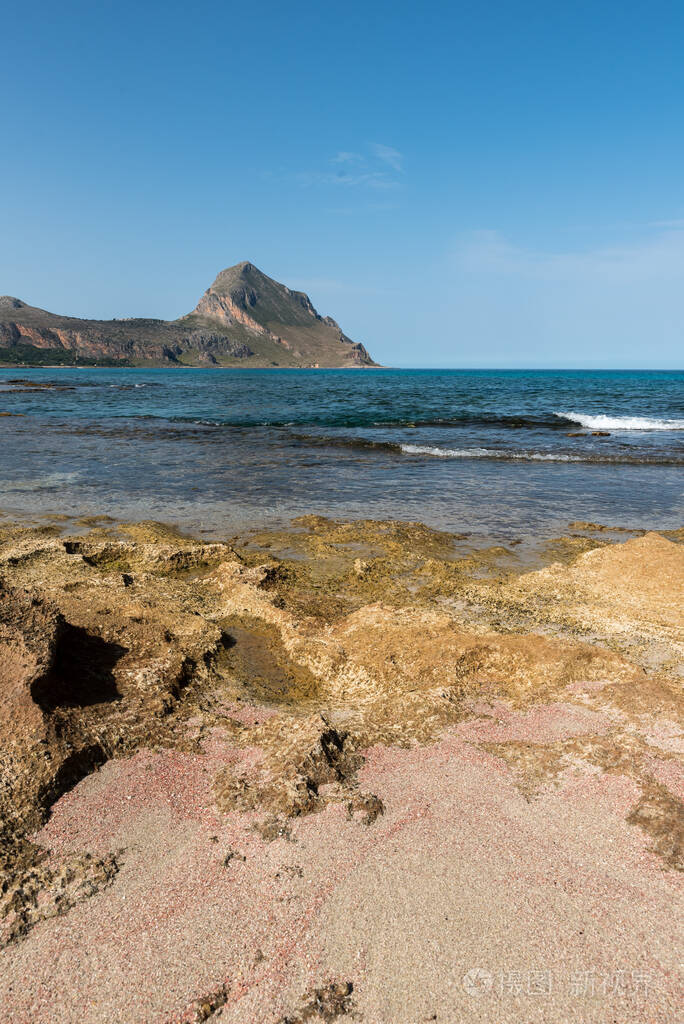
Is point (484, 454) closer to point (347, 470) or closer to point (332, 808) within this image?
point (347, 470)

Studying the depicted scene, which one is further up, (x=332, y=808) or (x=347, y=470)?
(x=347, y=470)

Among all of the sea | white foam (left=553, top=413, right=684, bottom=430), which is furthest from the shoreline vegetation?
white foam (left=553, top=413, right=684, bottom=430)

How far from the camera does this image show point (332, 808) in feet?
11.3

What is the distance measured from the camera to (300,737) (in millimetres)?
3949

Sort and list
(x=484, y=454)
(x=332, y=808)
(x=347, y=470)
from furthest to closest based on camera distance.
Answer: (x=484, y=454) < (x=347, y=470) < (x=332, y=808)

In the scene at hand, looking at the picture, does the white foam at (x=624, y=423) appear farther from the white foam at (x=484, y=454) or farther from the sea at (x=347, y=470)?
the white foam at (x=484, y=454)

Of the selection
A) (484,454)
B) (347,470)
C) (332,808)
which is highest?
(484,454)

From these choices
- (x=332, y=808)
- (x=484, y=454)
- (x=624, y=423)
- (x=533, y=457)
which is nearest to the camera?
(x=332, y=808)

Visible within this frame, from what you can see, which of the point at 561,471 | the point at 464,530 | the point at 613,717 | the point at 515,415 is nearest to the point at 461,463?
the point at 561,471

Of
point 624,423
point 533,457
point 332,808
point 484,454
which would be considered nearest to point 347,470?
point 484,454

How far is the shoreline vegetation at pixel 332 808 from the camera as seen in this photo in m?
2.51

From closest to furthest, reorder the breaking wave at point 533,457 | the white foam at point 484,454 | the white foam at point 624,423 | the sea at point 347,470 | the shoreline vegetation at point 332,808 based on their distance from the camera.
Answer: the shoreline vegetation at point 332,808 → the sea at point 347,470 → the breaking wave at point 533,457 → the white foam at point 484,454 → the white foam at point 624,423

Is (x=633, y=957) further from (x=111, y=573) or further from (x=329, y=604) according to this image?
(x=111, y=573)

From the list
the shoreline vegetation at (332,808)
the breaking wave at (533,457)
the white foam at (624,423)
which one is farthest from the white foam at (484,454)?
the shoreline vegetation at (332,808)
